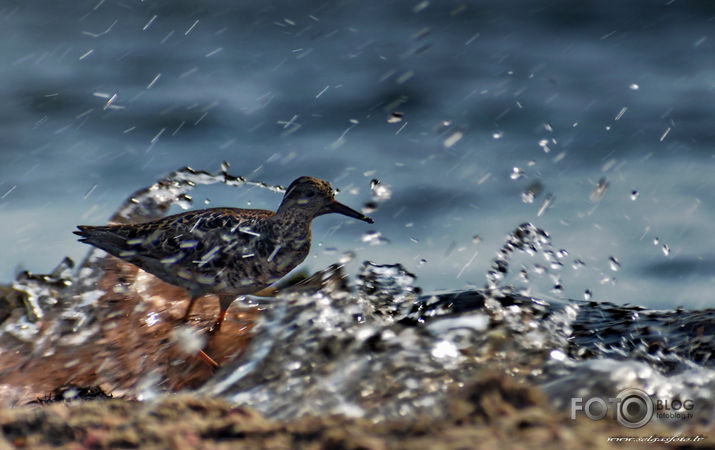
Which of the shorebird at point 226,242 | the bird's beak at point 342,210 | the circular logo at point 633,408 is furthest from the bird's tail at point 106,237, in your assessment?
the circular logo at point 633,408

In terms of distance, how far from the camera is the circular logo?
2.47 metres

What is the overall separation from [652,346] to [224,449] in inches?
145

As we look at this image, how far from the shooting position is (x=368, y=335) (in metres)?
4.50

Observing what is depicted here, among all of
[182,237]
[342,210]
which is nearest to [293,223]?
[342,210]

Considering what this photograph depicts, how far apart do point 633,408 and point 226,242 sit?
308cm

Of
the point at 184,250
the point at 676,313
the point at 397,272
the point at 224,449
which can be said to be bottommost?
the point at 676,313

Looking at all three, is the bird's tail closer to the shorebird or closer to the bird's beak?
the shorebird

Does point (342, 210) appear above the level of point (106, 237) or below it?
below

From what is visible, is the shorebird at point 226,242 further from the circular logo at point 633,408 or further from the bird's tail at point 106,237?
the circular logo at point 633,408

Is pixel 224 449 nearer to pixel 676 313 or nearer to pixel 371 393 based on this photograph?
pixel 371 393

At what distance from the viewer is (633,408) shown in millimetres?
2660

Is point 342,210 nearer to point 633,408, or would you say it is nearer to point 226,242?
point 226,242

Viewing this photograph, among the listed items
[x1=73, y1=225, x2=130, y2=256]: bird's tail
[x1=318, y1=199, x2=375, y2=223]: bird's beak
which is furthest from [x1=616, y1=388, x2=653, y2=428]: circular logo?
[x1=73, y1=225, x2=130, y2=256]: bird's tail

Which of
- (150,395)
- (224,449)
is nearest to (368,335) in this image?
(150,395)
